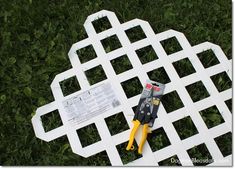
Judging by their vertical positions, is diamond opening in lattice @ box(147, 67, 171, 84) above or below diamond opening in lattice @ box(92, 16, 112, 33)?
below

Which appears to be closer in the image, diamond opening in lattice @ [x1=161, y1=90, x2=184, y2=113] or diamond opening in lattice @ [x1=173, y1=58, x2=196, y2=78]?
diamond opening in lattice @ [x1=161, y1=90, x2=184, y2=113]

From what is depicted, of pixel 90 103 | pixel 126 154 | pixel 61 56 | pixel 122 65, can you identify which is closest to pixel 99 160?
pixel 126 154

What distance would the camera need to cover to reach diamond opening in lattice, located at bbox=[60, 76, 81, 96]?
→ 2336 millimetres

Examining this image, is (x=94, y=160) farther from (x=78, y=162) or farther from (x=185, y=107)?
(x=185, y=107)

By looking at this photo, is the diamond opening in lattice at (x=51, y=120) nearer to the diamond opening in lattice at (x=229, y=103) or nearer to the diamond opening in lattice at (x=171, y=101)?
the diamond opening in lattice at (x=171, y=101)

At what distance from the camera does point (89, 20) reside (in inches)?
102

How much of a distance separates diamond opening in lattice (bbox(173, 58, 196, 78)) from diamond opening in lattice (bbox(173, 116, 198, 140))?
0.32 m

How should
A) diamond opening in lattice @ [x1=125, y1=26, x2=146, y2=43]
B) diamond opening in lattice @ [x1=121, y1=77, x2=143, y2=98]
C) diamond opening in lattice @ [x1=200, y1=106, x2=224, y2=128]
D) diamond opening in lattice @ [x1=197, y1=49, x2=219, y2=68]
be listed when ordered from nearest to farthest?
1. diamond opening in lattice @ [x1=200, y1=106, x2=224, y2=128]
2. diamond opening in lattice @ [x1=121, y1=77, x2=143, y2=98]
3. diamond opening in lattice @ [x1=197, y1=49, x2=219, y2=68]
4. diamond opening in lattice @ [x1=125, y1=26, x2=146, y2=43]

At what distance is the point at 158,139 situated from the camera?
2113 millimetres

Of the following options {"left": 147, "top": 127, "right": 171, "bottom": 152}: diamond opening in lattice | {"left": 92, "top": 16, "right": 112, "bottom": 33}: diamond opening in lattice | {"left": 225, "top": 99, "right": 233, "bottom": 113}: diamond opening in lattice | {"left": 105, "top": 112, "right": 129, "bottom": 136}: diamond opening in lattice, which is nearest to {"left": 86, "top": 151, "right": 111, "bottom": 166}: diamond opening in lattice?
{"left": 105, "top": 112, "right": 129, "bottom": 136}: diamond opening in lattice

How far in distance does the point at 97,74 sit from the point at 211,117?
74 centimetres

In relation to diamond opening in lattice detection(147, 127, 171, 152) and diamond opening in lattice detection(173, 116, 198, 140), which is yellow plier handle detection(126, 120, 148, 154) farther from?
diamond opening in lattice detection(173, 116, 198, 140)

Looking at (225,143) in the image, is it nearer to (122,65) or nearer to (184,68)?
(184,68)

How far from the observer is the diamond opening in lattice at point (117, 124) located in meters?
2.19
